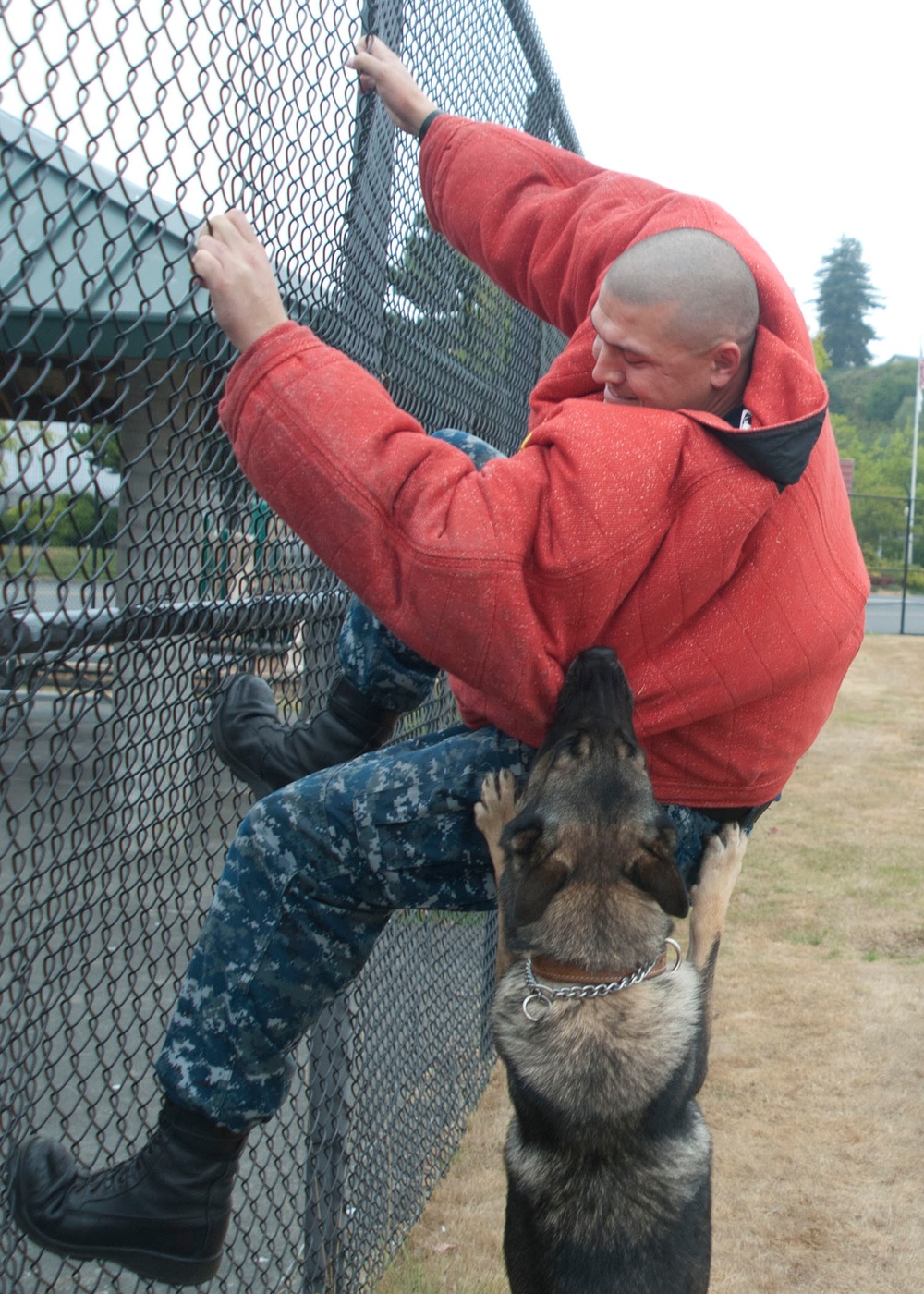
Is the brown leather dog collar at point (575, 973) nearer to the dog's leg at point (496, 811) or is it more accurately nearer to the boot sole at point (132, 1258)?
the dog's leg at point (496, 811)

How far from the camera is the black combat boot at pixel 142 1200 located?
218 centimetres

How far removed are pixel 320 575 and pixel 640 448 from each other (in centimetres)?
124

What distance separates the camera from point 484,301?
14.7 ft

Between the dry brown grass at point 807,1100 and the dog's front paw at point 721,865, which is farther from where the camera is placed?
the dry brown grass at point 807,1100

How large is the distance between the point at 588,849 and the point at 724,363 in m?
1.08

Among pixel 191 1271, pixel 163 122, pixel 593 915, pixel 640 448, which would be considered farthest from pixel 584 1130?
pixel 163 122

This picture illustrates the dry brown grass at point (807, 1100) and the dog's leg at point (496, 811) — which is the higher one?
the dog's leg at point (496, 811)

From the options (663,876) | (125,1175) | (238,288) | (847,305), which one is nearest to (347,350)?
(238,288)

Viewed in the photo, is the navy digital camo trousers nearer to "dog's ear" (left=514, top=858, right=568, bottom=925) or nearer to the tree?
"dog's ear" (left=514, top=858, right=568, bottom=925)

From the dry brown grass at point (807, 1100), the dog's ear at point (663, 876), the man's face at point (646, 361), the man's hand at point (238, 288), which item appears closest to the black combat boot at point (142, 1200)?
the dog's ear at point (663, 876)

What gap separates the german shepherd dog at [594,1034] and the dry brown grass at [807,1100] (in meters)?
1.13

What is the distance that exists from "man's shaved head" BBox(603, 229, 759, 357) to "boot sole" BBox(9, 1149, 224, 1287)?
2.03 metres

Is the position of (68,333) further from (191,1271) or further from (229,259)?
(191,1271)

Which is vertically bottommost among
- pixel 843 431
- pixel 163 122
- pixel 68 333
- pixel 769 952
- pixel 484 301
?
pixel 843 431
